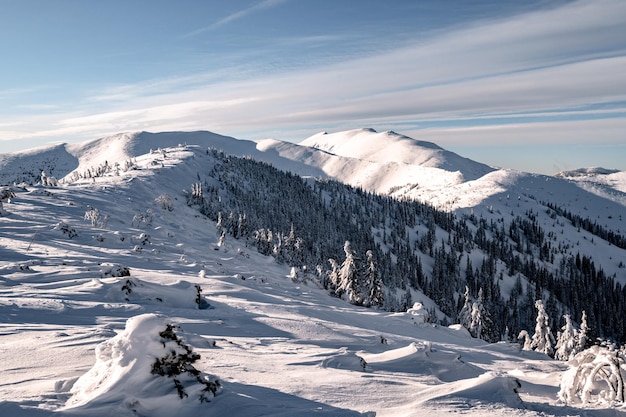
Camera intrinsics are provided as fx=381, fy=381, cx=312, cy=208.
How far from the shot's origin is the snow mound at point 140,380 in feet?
18.6

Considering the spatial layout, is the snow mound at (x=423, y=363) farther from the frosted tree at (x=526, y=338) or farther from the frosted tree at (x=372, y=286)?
the frosted tree at (x=372, y=286)

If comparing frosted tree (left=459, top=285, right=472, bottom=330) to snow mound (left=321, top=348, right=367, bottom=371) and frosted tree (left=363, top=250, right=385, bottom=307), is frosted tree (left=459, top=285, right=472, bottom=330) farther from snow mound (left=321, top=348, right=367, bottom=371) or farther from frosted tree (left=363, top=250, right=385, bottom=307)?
snow mound (left=321, top=348, right=367, bottom=371)

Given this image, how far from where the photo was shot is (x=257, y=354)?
404 inches

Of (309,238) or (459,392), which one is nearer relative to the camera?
(459,392)

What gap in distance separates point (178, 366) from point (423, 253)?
169 m

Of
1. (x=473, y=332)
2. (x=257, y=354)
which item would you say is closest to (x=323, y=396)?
(x=257, y=354)

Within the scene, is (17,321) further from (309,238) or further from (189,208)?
(309,238)

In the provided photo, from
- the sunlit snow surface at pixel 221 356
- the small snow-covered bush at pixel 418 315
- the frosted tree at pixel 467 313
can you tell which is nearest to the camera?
the sunlit snow surface at pixel 221 356

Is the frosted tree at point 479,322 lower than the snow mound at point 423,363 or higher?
lower

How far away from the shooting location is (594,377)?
340 inches

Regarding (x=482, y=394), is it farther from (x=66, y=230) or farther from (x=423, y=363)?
(x=66, y=230)

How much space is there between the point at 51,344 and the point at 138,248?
70.9 ft

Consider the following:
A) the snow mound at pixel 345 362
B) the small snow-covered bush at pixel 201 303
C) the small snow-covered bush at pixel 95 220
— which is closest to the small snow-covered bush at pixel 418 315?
the small snow-covered bush at pixel 201 303

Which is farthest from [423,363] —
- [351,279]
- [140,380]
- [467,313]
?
[467,313]
